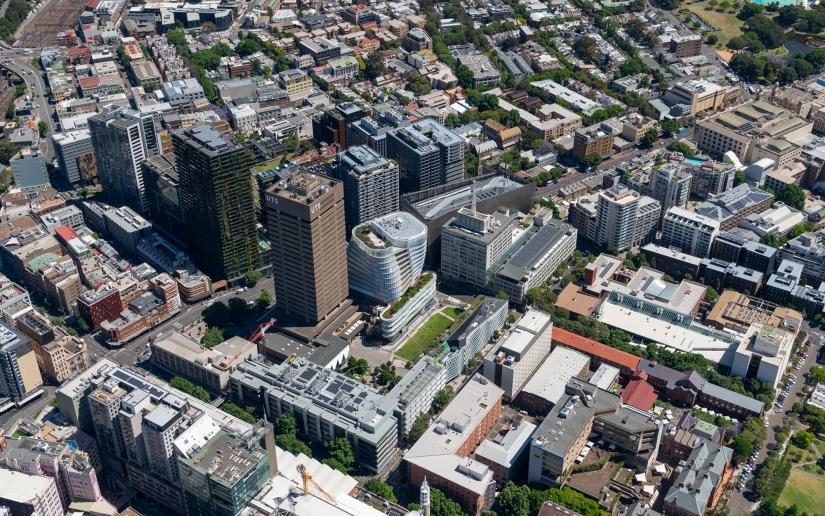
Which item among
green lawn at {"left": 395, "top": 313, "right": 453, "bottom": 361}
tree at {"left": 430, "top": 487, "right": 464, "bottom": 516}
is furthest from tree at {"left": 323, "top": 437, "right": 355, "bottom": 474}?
green lawn at {"left": 395, "top": 313, "right": 453, "bottom": 361}

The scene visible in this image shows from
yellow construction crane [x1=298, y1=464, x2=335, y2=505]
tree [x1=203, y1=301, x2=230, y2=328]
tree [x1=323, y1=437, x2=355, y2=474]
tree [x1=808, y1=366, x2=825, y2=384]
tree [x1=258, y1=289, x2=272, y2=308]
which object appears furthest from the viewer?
tree [x1=258, y1=289, x2=272, y2=308]

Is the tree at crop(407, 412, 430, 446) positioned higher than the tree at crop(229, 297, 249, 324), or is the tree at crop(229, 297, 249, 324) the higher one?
the tree at crop(229, 297, 249, 324)

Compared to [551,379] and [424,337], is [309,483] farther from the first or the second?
[551,379]

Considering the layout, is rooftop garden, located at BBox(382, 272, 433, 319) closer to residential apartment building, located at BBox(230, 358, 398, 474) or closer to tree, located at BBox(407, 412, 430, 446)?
residential apartment building, located at BBox(230, 358, 398, 474)

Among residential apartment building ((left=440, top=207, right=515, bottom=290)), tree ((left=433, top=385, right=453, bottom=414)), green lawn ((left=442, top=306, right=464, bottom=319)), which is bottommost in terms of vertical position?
green lawn ((left=442, top=306, right=464, bottom=319))

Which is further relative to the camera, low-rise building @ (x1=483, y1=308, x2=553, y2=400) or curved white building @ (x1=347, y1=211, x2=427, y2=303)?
curved white building @ (x1=347, y1=211, x2=427, y2=303)

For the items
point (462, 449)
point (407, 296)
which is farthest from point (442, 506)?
point (407, 296)

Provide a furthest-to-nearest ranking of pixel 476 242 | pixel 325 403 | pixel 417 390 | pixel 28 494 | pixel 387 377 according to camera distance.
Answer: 1. pixel 476 242
2. pixel 387 377
3. pixel 417 390
4. pixel 325 403
5. pixel 28 494
